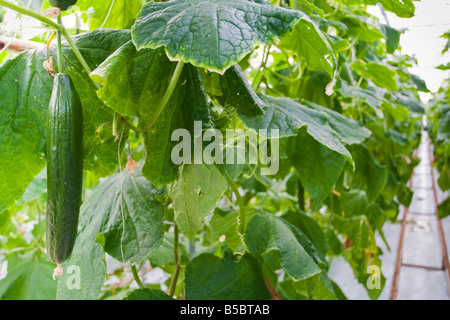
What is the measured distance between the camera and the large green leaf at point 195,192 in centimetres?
62

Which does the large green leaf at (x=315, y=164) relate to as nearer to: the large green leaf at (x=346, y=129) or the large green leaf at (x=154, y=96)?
the large green leaf at (x=346, y=129)

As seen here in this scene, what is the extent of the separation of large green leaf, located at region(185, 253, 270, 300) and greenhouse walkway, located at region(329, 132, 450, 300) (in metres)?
1.26

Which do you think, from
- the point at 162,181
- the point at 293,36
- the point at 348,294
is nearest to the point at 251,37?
the point at 162,181

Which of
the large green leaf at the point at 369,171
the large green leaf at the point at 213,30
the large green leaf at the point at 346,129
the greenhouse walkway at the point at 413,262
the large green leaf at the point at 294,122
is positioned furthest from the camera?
the greenhouse walkway at the point at 413,262

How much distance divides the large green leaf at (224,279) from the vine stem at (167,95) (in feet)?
1.21

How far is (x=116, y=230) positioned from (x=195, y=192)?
0.18 m

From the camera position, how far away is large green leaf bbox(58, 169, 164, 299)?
693 mm

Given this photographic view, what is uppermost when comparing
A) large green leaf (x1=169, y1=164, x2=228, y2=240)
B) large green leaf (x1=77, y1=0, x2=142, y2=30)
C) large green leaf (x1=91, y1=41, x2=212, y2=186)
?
large green leaf (x1=77, y1=0, x2=142, y2=30)

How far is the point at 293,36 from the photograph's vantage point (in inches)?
31.5

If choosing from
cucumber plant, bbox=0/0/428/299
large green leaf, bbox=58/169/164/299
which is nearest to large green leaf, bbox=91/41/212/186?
cucumber plant, bbox=0/0/428/299

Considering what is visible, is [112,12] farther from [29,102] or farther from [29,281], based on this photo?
[29,281]

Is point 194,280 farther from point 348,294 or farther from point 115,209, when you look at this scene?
point 348,294

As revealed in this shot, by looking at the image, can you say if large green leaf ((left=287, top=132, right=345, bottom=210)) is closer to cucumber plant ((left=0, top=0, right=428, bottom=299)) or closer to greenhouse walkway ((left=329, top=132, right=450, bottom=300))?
cucumber plant ((left=0, top=0, right=428, bottom=299))

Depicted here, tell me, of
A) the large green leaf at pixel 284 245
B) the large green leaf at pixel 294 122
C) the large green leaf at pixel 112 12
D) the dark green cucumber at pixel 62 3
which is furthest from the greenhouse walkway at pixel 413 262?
the dark green cucumber at pixel 62 3
